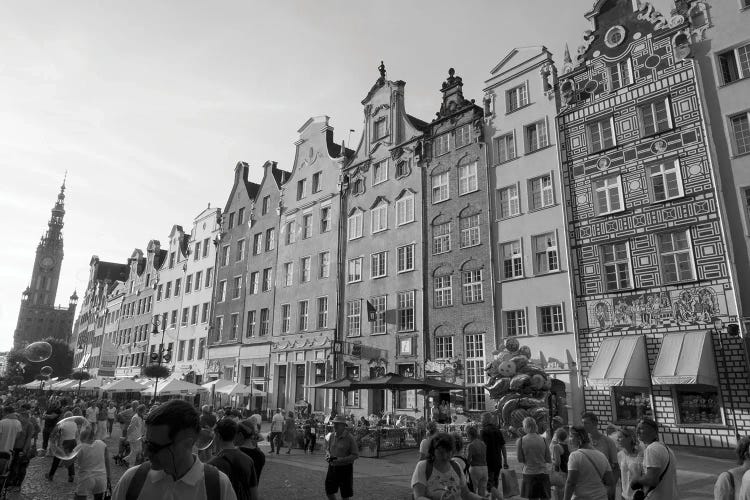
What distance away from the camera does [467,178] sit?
96.7 feet

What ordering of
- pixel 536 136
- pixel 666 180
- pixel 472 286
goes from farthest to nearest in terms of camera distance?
1. pixel 472 286
2. pixel 536 136
3. pixel 666 180

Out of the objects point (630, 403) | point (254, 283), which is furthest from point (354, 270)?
point (630, 403)

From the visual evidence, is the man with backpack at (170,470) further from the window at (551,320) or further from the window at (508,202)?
the window at (508,202)

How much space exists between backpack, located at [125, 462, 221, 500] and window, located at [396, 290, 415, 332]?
26883 millimetres

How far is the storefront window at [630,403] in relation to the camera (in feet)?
68.0

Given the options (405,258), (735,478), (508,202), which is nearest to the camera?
(735,478)

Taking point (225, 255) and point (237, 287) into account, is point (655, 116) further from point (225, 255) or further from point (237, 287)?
point (225, 255)

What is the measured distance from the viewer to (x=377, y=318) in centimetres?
3173

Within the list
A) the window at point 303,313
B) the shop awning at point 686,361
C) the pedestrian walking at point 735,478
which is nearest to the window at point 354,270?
the window at point 303,313

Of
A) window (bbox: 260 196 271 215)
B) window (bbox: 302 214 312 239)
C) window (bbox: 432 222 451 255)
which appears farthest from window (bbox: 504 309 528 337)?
window (bbox: 260 196 271 215)

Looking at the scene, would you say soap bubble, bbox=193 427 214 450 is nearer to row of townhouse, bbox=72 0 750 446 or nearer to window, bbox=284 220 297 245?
row of townhouse, bbox=72 0 750 446

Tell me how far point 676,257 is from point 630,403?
5.83 metres

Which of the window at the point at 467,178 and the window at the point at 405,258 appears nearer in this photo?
the window at the point at 467,178

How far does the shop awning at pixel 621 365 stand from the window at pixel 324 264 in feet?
62.7
